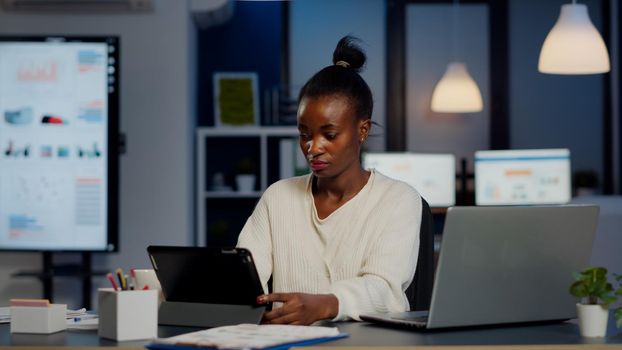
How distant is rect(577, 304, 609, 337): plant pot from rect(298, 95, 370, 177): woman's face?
0.69 metres

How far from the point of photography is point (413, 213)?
7.74ft

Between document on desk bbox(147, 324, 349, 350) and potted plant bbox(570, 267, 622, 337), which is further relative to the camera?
potted plant bbox(570, 267, 622, 337)

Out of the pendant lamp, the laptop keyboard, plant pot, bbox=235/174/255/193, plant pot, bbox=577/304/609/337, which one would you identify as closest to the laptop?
the laptop keyboard

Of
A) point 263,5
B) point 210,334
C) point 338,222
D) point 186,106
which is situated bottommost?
point 210,334

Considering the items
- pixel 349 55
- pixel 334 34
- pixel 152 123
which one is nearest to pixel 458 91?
pixel 334 34

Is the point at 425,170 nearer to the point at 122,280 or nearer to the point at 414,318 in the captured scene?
the point at 414,318

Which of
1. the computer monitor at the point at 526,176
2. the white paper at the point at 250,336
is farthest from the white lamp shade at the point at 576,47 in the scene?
the white paper at the point at 250,336

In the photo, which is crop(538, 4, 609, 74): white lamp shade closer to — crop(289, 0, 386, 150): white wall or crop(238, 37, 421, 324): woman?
crop(289, 0, 386, 150): white wall

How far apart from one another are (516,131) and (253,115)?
1.95 m

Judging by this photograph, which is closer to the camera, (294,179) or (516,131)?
(294,179)

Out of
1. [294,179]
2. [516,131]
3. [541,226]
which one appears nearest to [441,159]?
[516,131]

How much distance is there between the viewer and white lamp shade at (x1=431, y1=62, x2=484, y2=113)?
6379mm

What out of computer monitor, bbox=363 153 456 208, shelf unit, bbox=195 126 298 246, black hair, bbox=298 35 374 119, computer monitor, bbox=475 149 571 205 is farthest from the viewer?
computer monitor, bbox=475 149 571 205

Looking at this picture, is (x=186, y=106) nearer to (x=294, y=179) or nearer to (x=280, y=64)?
(x=280, y=64)
